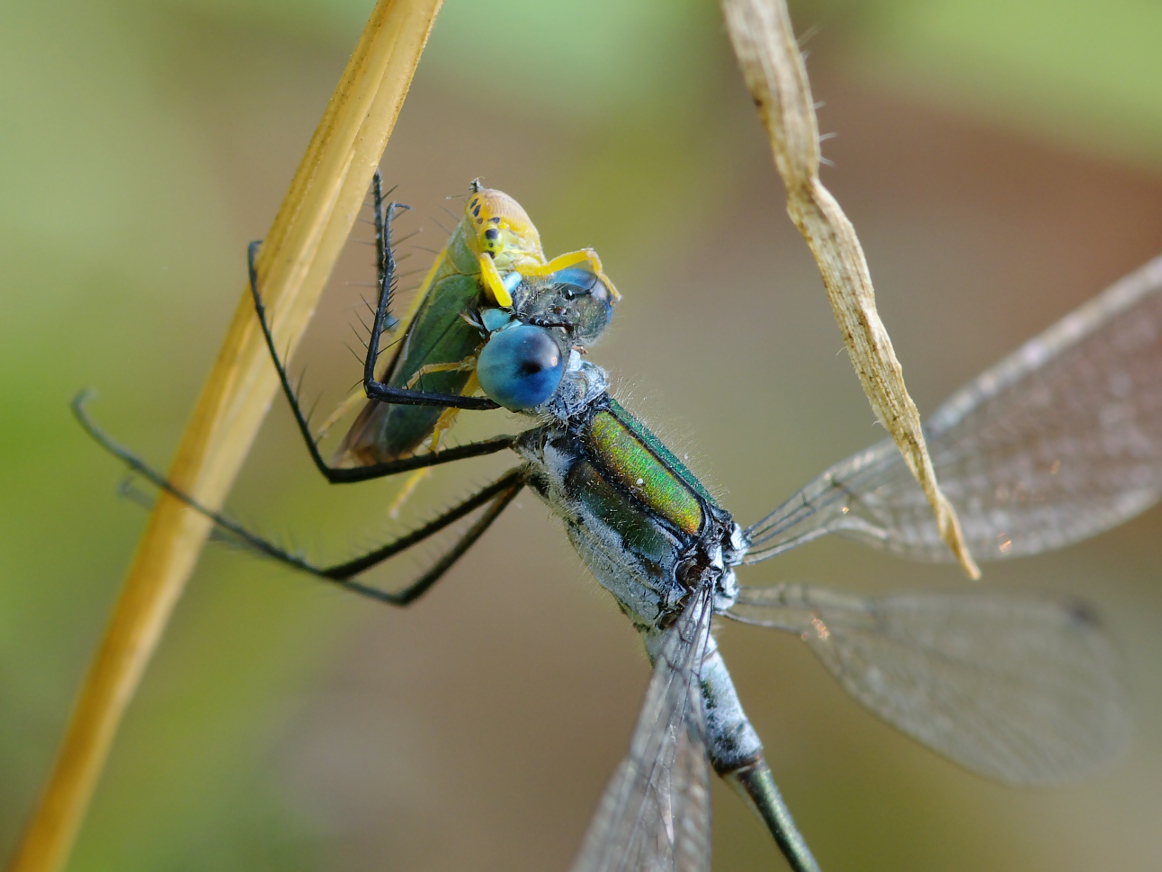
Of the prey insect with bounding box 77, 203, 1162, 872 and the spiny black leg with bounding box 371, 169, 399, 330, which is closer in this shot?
the spiny black leg with bounding box 371, 169, 399, 330

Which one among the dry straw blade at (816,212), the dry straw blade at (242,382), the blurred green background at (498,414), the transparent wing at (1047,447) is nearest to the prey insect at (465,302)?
the dry straw blade at (242,382)

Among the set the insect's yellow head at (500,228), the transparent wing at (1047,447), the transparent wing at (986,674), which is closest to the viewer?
the insect's yellow head at (500,228)

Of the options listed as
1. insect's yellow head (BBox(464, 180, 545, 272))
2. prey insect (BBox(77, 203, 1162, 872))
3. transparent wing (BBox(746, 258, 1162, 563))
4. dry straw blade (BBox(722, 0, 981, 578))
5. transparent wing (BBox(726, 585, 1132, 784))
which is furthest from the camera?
transparent wing (BBox(726, 585, 1132, 784))

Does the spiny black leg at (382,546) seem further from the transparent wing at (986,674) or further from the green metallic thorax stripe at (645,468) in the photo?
the transparent wing at (986,674)

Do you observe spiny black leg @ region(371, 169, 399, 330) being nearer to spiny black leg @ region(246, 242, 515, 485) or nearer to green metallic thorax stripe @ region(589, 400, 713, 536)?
spiny black leg @ region(246, 242, 515, 485)

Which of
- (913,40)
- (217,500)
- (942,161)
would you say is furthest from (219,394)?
(942,161)

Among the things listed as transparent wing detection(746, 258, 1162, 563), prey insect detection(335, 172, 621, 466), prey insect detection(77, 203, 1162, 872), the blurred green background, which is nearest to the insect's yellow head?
prey insect detection(335, 172, 621, 466)

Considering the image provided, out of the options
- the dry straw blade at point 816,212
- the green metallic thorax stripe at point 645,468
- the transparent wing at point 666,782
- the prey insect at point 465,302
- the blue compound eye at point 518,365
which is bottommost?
the transparent wing at point 666,782
